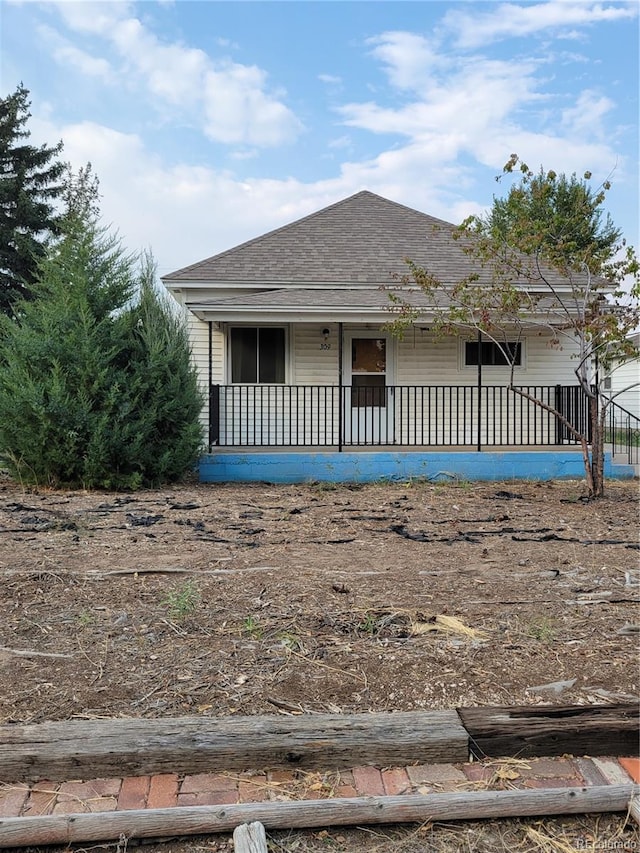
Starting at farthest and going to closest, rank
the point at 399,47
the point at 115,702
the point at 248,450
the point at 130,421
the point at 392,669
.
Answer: the point at 248,450 < the point at 130,421 < the point at 399,47 < the point at 392,669 < the point at 115,702

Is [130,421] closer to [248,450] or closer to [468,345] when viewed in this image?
[248,450]

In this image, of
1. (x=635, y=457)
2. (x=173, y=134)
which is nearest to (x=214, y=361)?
(x=173, y=134)

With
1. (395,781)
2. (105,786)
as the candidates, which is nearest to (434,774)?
(395,781)

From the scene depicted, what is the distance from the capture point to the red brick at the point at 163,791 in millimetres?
2104

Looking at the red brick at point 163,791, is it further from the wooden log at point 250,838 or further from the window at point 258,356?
the window at point 258,356

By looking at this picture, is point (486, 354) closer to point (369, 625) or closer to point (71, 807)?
point (369, 625)

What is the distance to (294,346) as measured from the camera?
12305 millimetres

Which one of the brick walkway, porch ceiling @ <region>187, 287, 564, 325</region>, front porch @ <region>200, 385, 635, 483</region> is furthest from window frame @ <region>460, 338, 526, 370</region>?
the brick walkway

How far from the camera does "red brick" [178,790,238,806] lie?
83.4 inches

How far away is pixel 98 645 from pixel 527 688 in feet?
7.28

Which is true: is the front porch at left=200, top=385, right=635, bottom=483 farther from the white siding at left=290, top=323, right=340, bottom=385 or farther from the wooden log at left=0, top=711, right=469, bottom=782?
the wooden log at left=0, top=711, right=469, bottom=782

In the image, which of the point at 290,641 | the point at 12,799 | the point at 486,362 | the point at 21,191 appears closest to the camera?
the point at 12,799

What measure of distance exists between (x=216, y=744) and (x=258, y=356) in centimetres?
1041

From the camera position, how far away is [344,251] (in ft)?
44.2
